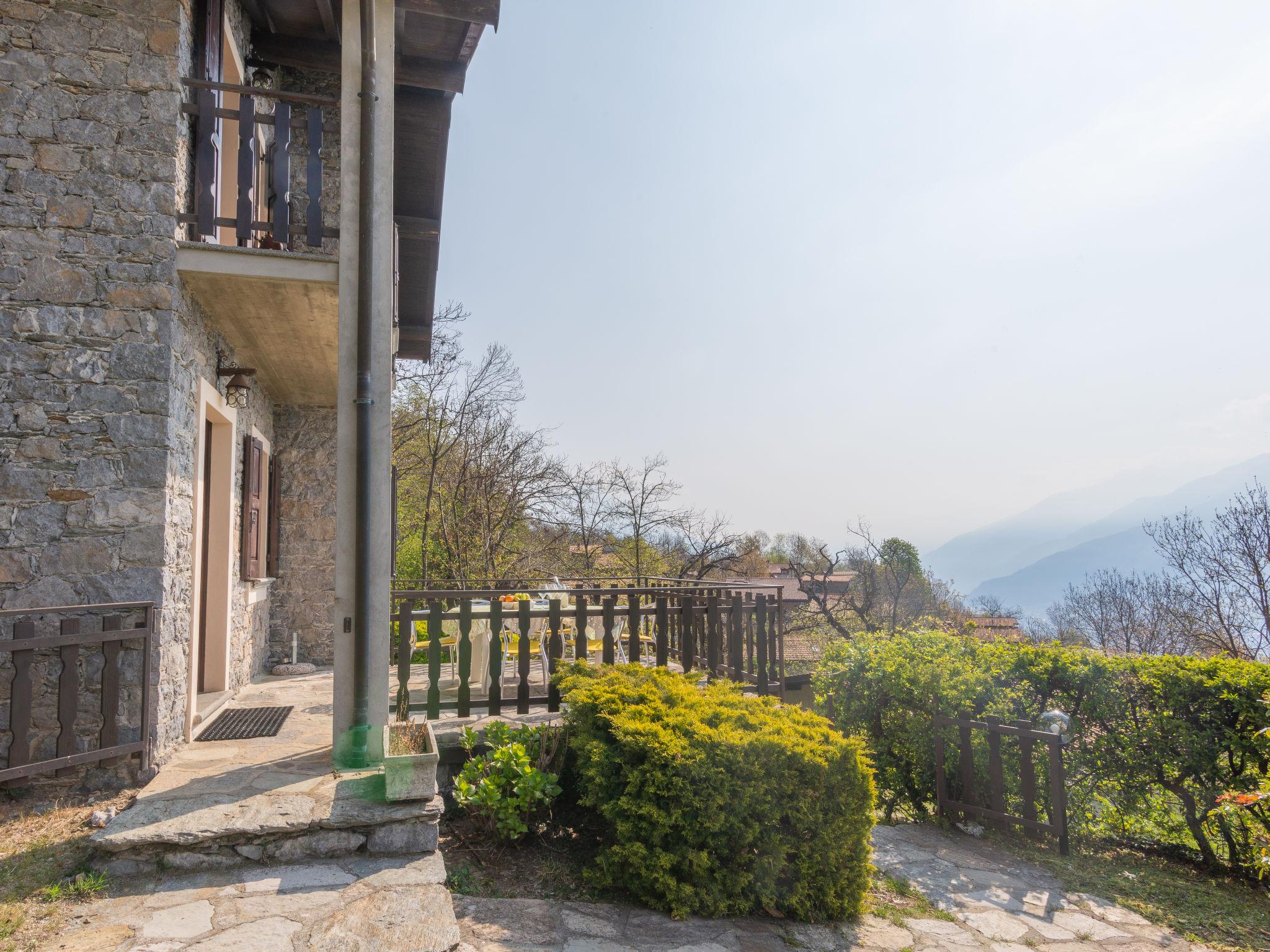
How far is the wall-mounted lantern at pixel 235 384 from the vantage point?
504 centimetres

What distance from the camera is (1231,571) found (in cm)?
1455

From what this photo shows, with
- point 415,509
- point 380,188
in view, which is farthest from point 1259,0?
point 415,509

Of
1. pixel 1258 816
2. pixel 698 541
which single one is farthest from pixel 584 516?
pixel 1258 816

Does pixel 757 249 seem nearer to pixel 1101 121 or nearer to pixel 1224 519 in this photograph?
pixel 1101 121

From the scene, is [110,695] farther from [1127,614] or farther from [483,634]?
[1127,614]

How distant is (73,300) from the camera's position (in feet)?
12.2

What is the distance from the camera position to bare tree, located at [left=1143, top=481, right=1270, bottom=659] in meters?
13.9

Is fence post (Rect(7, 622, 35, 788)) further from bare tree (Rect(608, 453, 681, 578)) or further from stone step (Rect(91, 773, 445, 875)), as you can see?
bare tree (Rect(608, 453, 681, 578))

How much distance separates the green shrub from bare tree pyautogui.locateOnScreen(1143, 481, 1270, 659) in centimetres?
1372

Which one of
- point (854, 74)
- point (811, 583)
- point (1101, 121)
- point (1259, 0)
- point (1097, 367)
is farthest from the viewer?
point (1097, 367)

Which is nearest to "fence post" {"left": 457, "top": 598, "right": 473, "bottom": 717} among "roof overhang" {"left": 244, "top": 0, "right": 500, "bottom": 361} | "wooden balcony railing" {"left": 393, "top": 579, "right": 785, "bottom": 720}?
"wooden balcony railing" {"left": 393, "top": 579, "right": 785, "bottom": 720}

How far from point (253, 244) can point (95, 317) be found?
2150 millimetres

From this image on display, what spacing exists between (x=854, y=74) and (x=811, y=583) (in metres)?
15.8

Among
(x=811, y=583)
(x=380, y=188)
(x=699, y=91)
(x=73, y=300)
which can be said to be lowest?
(x=811, y=583)
